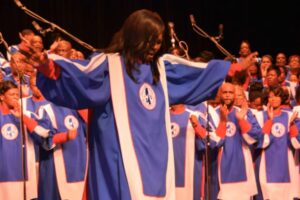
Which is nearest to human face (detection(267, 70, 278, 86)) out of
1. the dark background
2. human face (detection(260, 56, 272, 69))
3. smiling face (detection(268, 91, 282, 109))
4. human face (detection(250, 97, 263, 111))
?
human face (detection(260, 56, 272, 69))

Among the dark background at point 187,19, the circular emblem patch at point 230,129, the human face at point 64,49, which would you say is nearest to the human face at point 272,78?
the dark background at point 187,19

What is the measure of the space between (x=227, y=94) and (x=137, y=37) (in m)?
2.92

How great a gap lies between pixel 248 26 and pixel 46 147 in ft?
23.2

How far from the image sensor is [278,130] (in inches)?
284

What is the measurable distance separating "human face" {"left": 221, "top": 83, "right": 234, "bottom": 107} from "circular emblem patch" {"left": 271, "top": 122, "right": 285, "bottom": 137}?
658 mm

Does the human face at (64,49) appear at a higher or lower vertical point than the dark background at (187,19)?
lower

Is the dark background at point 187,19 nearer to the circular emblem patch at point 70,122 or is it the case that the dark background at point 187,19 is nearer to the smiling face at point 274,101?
the smiling face at point 274,101

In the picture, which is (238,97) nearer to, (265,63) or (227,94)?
(227,94)

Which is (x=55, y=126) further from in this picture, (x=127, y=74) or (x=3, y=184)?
(x=127, y=74)

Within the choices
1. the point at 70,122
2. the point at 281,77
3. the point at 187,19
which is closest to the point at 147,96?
the point at 70,122

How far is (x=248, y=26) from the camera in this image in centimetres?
1250

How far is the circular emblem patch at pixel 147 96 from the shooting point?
12.9 feet

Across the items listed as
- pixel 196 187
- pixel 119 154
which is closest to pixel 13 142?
pixel 196 187

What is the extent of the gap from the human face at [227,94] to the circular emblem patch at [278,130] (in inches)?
25.9
